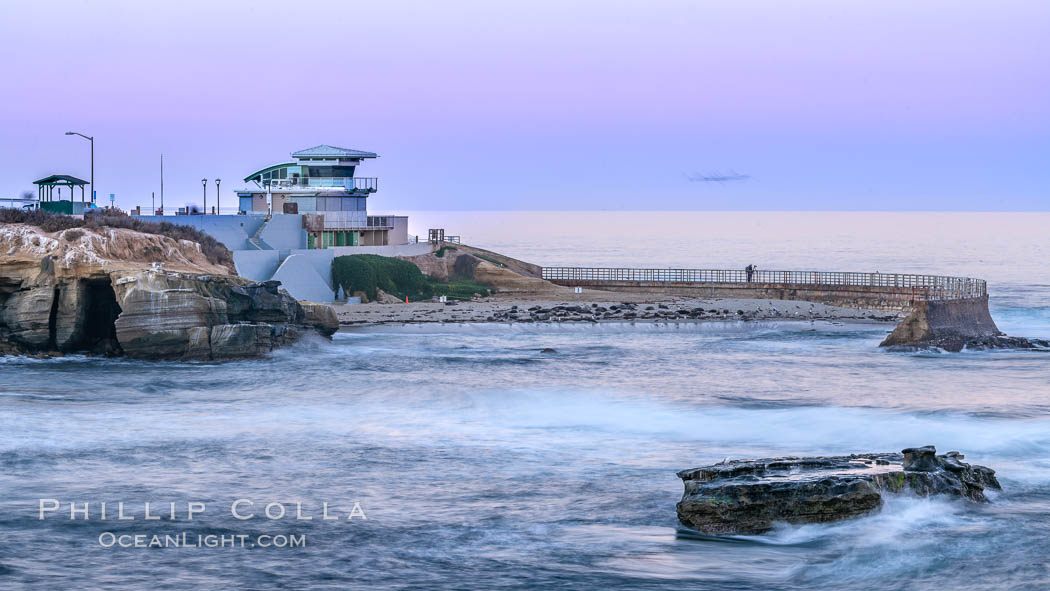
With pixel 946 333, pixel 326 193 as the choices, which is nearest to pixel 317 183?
pixel 326 193

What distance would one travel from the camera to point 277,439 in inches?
1277

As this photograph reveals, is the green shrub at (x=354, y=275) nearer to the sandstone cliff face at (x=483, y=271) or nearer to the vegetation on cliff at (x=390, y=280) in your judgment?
the vegetation on cliff at (x=390, y=280)

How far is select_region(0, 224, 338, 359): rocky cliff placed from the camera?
44.7 metres

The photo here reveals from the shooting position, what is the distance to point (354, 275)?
66188 mm

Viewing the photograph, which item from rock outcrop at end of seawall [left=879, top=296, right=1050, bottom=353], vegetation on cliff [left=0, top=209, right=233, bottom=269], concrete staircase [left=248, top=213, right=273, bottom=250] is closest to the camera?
vegetation on cliff [left=0, top=209, right=233, bottom=269]

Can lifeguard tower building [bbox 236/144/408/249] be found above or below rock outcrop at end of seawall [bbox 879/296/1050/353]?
above

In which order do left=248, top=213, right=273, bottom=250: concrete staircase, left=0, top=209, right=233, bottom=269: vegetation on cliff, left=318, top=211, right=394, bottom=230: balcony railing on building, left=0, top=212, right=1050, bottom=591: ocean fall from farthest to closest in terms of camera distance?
1. left=318, top=211, right=394, bottom=230: balcony railing on building
2. left=248, top=213, right=273, bottom=250: concrete staircase
3. left=0, top=209, right=233, bottom=269: vegetation on cliff
4. left=0, top=212, right=1050, bottom=591: ocean

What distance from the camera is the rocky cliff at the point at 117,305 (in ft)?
147

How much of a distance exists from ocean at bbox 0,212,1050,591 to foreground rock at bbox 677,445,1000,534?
11.7 inches

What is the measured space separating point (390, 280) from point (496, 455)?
38428 millimetres

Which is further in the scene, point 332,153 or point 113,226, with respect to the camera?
point 332,153

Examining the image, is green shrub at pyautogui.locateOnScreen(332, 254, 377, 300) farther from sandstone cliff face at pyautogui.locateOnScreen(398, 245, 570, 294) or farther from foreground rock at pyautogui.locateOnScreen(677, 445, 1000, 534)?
foreground rock at pyautogui.locateOnScreen(677, 445, 1000, 534)

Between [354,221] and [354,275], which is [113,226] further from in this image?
[354,221]

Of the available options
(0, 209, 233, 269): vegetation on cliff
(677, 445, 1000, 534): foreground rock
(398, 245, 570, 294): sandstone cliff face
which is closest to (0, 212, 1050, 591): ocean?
(677, 445, 1000, 534): foreground rock
